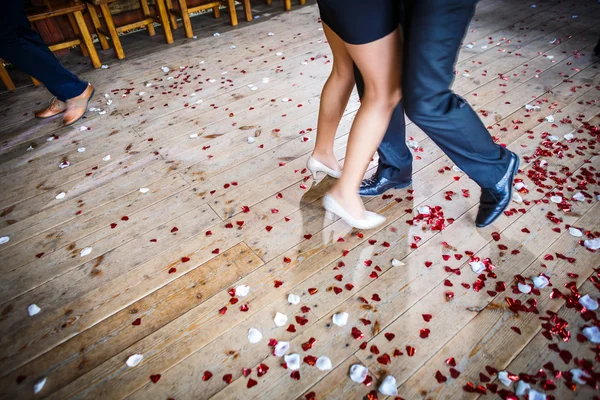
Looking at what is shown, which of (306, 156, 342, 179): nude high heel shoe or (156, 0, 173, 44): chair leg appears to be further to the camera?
(156, 0, 173, 44): chair leg

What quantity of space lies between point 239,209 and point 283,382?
2.52ft

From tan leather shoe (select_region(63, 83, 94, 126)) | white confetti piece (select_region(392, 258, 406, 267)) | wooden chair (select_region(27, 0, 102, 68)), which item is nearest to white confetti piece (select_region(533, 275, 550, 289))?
white confetti piece (select_region(392, 258, 406, 267))

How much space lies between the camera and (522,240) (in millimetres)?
1395

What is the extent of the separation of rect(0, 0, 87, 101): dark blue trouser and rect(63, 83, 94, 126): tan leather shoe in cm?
3

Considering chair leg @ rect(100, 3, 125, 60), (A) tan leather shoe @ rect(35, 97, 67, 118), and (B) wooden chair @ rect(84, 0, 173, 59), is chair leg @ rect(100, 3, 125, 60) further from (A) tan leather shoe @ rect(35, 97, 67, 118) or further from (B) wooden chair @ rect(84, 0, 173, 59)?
(A) tan leather shoe @ rect(35, 97, 67, 118)

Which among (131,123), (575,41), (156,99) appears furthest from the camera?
(575,41)

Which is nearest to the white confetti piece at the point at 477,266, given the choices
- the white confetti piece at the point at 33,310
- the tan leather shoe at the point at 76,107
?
the white confetti piece at the point at 33,310

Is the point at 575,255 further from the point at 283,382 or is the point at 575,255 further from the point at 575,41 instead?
the point at 575,41

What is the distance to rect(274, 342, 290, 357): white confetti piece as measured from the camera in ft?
3.65

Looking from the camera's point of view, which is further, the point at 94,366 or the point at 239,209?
the point at 239,209

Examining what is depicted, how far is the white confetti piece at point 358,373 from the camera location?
105cm

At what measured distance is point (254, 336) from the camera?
1.16 meters

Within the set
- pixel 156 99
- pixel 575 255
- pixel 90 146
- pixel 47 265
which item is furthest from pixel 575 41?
pixel 47 265

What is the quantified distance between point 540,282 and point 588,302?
14 cm
